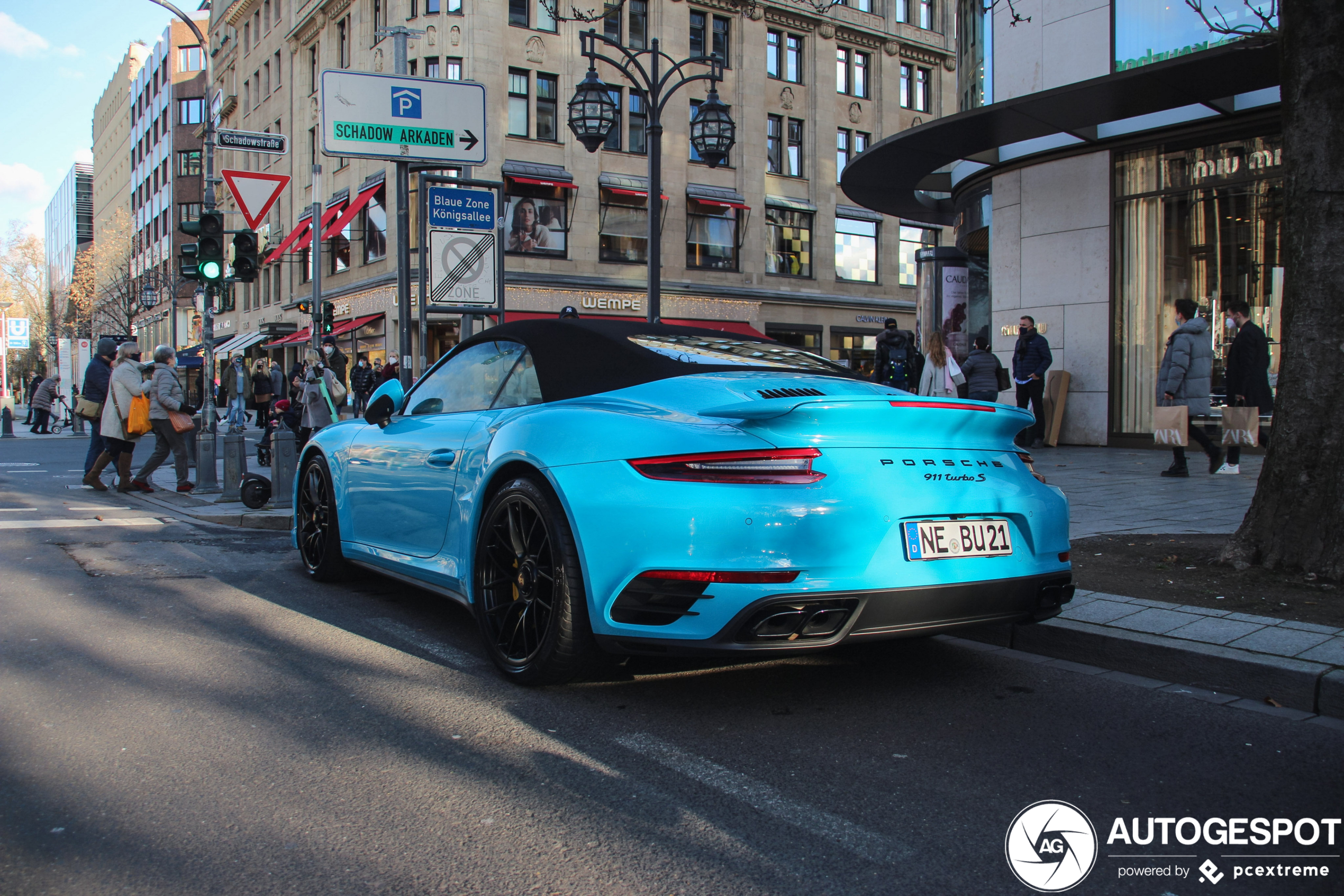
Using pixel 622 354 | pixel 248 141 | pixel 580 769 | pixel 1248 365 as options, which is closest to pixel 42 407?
pixel 248 141

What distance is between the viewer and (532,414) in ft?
13.0

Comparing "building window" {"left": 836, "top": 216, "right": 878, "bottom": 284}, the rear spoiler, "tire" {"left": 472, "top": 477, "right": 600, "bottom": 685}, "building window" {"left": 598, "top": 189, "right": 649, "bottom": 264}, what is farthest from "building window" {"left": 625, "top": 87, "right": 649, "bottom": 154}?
the rear spoiler

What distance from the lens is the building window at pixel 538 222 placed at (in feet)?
103

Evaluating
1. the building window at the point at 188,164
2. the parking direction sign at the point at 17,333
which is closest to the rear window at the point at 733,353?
the parking direction sign at the point at 17,333

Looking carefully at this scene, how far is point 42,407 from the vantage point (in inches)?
1125

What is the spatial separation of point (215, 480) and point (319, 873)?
10.4m

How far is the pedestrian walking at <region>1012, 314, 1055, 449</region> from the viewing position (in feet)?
45.0

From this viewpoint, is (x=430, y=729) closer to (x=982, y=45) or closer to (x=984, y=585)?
(x=984, y=585)

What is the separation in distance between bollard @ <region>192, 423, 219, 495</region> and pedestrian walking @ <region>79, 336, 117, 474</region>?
5.62 feet

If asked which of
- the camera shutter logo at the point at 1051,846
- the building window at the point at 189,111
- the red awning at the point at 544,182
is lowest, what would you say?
the camera shutter logo at the point at 1051,846

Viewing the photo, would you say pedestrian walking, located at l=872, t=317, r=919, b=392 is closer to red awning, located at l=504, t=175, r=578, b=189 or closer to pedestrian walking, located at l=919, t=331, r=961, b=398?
pedestrian walking, located at l=919, t=331, r=961, b=398

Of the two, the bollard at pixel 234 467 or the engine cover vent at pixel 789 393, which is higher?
the engine cover vent at pixel 789 393

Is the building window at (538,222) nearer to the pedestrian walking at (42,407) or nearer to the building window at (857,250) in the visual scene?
the building window at (857,250)

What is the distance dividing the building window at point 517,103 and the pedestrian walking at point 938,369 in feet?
75.1
